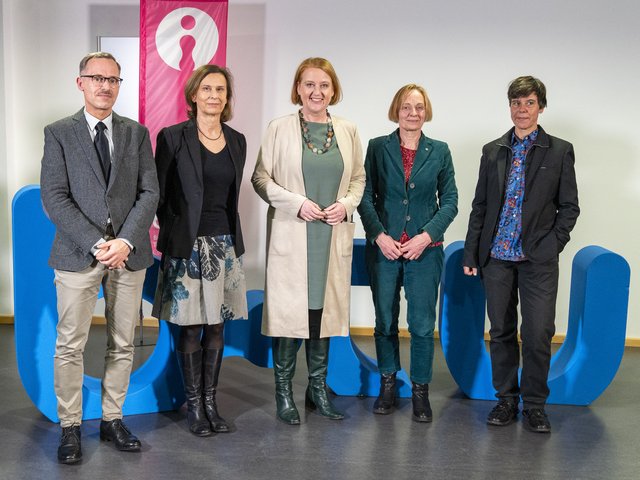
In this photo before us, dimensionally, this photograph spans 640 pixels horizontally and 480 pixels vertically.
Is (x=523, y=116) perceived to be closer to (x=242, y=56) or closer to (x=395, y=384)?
(x=395, y=384)

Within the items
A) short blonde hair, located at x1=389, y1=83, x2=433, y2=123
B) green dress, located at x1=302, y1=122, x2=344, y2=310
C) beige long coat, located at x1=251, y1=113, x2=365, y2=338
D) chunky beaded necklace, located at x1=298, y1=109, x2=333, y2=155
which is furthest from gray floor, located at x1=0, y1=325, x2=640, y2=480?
short blonde hair, located at x1=389, y1=83, x2=433, y2=123

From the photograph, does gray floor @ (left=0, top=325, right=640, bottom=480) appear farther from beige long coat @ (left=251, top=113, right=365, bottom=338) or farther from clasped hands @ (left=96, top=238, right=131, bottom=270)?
clasped hands @ (left=96, top=238, right=131, bottom=270)

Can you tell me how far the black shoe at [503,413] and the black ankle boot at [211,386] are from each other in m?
1.32

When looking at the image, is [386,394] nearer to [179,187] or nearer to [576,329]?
[576,329]

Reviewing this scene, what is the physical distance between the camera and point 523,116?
346 centimetres

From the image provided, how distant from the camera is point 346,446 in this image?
3348mm

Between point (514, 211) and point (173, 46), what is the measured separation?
8.93 feet

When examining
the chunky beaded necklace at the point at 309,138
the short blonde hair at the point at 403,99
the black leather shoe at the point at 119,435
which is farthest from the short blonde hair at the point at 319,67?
the black leather shoe at the point at 119,435

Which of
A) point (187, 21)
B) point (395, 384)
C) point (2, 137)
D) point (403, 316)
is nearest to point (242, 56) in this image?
point (187, 21)

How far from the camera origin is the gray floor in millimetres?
3061

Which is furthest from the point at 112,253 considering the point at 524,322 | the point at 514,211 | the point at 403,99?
the point at 524,322

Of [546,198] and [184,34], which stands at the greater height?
[184,34]

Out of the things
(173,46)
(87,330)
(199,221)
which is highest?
(173,46)

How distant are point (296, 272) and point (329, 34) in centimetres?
246
